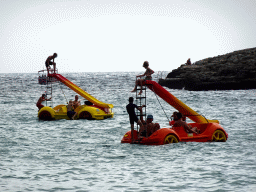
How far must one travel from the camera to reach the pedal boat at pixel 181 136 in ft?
47.3

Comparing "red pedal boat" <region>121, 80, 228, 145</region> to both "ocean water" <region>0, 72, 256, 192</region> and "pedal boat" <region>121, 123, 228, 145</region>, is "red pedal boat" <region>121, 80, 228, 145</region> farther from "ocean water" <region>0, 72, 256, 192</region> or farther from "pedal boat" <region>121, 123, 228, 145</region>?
"ocean water" <region>0, 72, 256, 192</region>

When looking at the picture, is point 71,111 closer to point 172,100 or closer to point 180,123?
point 172,100

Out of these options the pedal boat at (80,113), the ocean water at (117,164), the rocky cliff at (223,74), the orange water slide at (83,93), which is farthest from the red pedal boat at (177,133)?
the rocky cliff at (223,74)

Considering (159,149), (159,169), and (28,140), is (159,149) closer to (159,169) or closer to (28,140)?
(159,169)

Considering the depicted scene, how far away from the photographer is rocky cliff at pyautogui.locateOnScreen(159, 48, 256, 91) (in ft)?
192

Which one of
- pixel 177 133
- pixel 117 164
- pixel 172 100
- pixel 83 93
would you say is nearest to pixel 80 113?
pixel 83 93

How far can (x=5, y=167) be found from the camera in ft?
39.7

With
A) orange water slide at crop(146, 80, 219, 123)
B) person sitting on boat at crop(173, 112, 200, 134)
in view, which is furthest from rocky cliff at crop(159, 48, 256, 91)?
person sitting on boat at crop(173, 112, 200, 134)

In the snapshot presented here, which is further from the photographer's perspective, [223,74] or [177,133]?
[223,74]

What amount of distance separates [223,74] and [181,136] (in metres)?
46.8

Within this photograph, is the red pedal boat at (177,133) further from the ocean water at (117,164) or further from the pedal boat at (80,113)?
the pedal boat at (80,113)

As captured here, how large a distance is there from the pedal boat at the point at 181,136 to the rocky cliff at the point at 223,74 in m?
44.3

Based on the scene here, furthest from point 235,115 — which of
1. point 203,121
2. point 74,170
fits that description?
point 74,170

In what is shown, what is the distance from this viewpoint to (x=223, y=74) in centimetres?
5997
